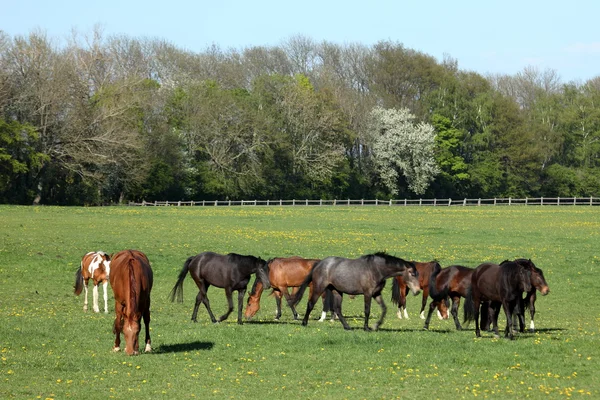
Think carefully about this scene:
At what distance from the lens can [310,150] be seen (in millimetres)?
89875

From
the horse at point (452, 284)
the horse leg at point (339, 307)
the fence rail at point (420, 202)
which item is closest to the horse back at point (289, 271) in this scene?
the horse leg at point (339, 307)

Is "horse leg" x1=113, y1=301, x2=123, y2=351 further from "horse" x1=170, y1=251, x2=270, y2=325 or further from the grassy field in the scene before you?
"horse" x1=170, y1=251, x2=270, y2=325

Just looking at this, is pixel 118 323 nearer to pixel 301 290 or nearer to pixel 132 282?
pixel 132 282

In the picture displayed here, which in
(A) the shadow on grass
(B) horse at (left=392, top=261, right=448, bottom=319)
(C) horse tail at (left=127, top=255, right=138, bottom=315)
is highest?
(C) horse tail at (left=127, top=255, right=138, bottom=315)

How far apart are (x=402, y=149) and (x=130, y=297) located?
81486 mm

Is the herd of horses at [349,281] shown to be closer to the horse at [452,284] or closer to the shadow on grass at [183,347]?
the horse at [452,284]

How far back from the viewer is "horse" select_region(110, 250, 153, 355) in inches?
550

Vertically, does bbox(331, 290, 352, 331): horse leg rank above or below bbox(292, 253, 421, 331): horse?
below

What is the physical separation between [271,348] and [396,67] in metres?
92.8

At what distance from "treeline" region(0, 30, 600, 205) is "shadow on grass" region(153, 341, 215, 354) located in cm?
5062

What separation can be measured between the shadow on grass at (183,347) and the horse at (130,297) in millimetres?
390

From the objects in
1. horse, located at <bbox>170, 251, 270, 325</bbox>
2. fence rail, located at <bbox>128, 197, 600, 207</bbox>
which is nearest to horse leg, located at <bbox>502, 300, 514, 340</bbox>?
horse, located at <bbox>170, 251, 270, 325</bbox>

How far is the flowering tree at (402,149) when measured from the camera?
93.7 meters

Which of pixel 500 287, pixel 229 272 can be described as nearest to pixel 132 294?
pixel 229 272
